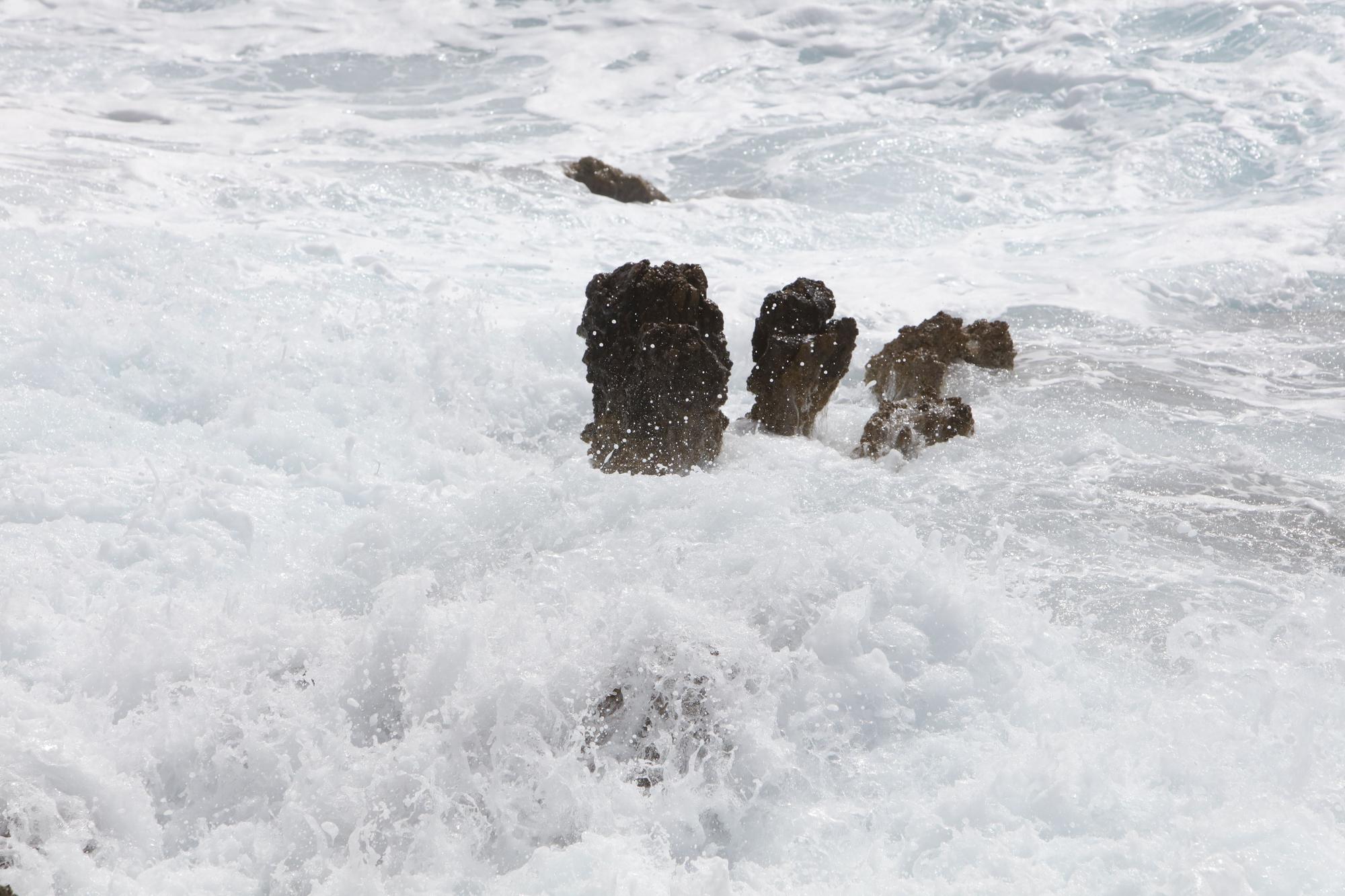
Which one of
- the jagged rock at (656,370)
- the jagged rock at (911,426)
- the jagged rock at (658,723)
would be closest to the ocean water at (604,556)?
the jagged rock at (658,723)

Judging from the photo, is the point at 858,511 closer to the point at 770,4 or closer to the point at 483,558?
the point at 483,558

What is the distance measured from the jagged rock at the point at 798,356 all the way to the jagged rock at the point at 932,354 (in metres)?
0.72

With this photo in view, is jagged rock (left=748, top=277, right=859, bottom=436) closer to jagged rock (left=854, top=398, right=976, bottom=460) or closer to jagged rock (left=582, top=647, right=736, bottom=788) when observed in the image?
jagged rock (left=854, top=398, right=976, bottom=460)

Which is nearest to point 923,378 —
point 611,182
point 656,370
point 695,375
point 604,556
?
point 695,375

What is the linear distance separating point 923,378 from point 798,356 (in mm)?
1190

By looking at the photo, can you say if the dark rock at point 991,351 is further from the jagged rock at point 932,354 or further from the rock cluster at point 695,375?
the rock cluster at point 695,375

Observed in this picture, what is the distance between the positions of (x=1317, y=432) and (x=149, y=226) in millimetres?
8377

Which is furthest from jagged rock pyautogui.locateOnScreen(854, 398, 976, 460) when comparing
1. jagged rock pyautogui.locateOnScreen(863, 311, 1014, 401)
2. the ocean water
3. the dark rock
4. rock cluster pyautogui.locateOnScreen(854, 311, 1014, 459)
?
the dark rock

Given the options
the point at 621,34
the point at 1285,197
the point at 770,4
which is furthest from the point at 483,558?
the point at 770,4

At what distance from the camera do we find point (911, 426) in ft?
20.3

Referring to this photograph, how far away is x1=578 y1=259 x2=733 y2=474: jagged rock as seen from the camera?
5809 millimetres

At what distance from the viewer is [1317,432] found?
695cm

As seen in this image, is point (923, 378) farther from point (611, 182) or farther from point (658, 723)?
point (611, 182)

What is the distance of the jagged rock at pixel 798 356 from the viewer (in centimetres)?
648
